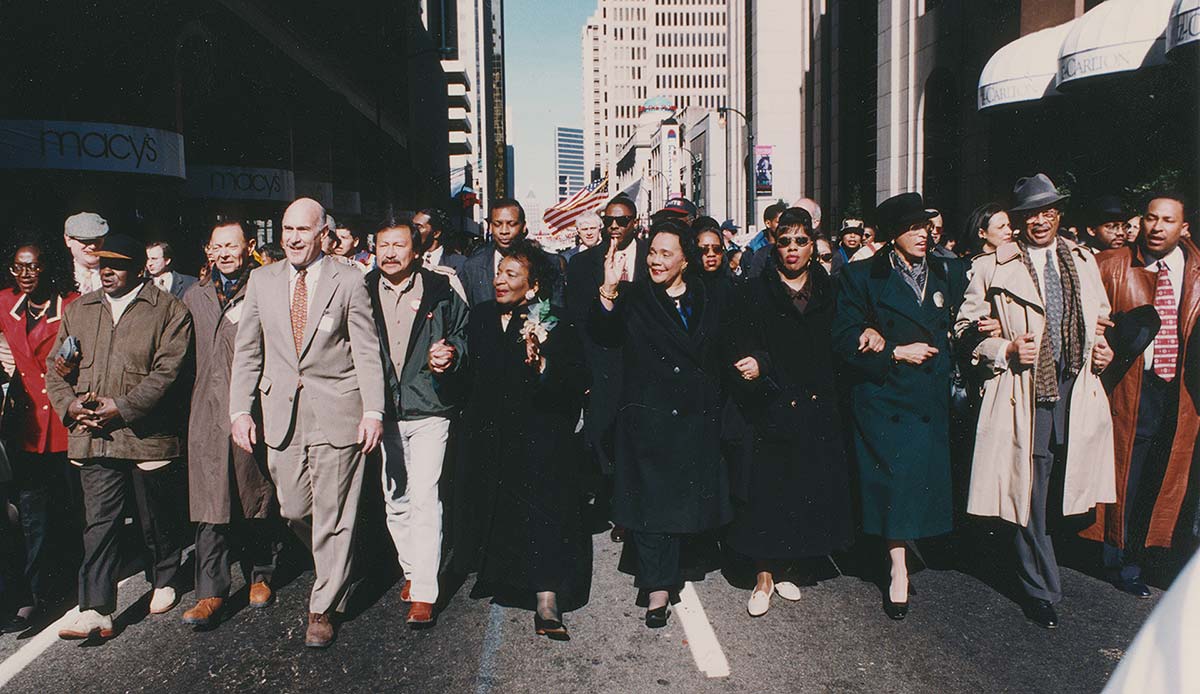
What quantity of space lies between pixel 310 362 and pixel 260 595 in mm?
1604

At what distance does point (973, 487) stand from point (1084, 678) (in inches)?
49.4

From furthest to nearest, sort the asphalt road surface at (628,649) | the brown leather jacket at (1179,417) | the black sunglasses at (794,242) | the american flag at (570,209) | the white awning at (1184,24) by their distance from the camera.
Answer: the american flag at (570,209) → the white awning at (1184,24) → the brown leather jacket at (1179,417) → the black sunglasses at (794,242) → the asphalt road surface at (628,649)

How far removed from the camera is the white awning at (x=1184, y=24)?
10.7m

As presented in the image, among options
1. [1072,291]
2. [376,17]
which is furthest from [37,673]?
[376,17]

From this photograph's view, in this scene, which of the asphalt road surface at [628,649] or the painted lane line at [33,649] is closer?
the asphalt road surface at [628,649]

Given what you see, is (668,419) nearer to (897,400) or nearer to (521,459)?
(521,459)

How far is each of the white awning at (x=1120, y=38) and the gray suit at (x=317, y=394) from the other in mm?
13093

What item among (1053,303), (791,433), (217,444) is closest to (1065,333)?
(1053,303)

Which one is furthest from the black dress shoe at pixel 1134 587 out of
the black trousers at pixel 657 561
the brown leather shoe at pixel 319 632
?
the brown leather shoe at pixel 319 632

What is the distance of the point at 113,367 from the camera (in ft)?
16.8

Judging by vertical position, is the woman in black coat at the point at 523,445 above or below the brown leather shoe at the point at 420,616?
above

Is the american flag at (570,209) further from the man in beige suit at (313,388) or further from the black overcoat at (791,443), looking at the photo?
the man in beige suit at (313,388)

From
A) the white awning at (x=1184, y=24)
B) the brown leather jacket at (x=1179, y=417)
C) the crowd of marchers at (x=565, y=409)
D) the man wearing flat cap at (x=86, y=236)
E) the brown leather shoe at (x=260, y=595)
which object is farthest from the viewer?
the white awning at (x=1184, y=24)

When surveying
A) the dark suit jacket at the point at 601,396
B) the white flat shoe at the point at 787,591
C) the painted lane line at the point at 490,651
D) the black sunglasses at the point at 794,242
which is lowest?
the painted lane line at the point at 490,651
